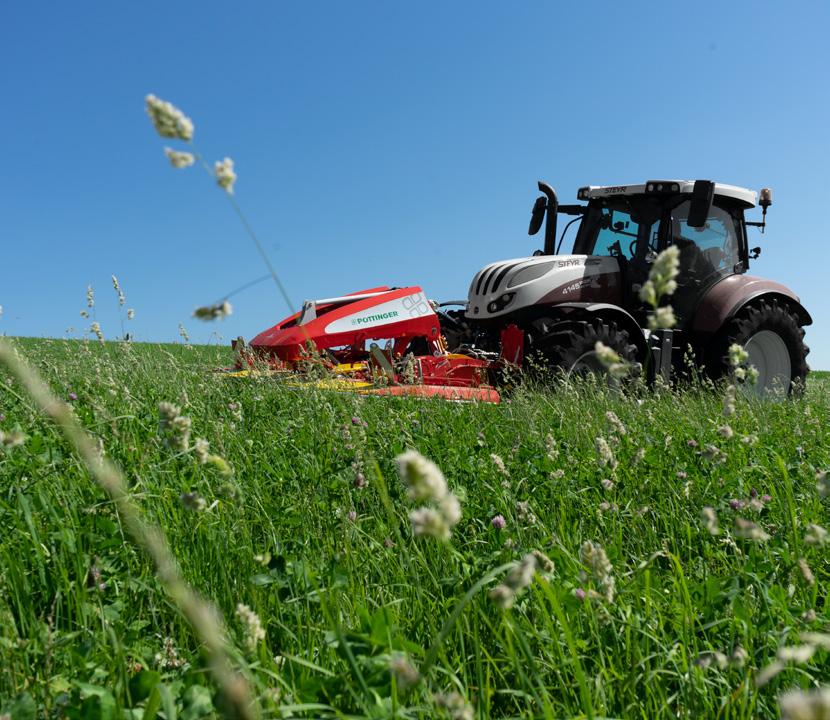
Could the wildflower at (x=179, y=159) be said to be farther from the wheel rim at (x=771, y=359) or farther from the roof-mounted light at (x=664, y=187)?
the wheel rim at (x=771, y=359)

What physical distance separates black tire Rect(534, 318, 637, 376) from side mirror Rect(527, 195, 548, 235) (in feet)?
6.31

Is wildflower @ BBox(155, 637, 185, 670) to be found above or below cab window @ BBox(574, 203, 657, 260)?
below

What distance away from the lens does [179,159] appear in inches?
38.5

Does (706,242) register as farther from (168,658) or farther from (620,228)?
(168,658)

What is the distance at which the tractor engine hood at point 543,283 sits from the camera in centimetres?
777

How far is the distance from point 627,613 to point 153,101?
1544 millimetres

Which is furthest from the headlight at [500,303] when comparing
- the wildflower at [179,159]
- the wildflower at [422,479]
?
the wildflower at [422,479]

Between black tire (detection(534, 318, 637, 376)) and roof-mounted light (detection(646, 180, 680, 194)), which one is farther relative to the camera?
roof-mounted light (detection(646, 180, 680, 194))

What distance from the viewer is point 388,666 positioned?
1.17 m

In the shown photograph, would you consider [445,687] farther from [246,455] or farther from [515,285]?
[515,285]

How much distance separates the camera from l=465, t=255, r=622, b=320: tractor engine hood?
25.5 feet

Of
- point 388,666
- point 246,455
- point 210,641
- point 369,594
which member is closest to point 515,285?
point 246,455

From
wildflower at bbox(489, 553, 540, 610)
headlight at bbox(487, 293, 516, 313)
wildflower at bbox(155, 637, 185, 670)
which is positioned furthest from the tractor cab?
wildflower at bbox(489, 553, 540, 610)

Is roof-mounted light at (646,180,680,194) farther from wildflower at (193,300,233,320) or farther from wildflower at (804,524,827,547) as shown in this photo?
wildflower at (193,300,233,320)
